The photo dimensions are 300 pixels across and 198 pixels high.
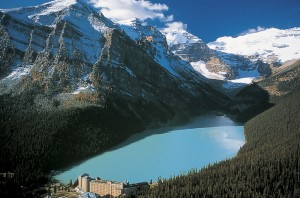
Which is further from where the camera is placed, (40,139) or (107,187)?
(40,139)

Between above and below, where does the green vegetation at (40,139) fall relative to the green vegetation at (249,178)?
above

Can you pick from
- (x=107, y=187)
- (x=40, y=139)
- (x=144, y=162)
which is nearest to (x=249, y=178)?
(x=107, y=187)

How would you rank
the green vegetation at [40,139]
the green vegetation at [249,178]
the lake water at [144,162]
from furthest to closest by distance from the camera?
the lake water at [144,162], the green vegetation at [40,139], the green vegetation at [249,178]

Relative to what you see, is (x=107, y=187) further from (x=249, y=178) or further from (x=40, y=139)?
(x=40, y=139)

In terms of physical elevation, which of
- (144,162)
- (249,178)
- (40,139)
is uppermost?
(40,139)

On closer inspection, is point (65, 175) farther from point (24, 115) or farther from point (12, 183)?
point (24, 115)

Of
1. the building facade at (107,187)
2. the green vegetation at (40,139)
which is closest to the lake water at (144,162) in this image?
the green vegetation at (40,139)

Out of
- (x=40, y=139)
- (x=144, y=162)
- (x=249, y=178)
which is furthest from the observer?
(x=144, y=162)

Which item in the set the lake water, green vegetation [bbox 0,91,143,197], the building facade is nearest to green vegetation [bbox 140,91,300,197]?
the building facade

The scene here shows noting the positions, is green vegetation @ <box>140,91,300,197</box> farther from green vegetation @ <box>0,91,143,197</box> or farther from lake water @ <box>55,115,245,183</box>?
green vegetation @ <box>0,91,143,197</box>

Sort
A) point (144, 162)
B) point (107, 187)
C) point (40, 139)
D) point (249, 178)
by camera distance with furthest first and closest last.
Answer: point (144, 162) < point (40, 139) < point (107, 187) < point (249, 178)

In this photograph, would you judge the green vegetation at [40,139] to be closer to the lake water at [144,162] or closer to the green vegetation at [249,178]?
the lake water at [144,162]
